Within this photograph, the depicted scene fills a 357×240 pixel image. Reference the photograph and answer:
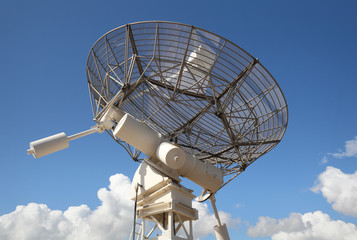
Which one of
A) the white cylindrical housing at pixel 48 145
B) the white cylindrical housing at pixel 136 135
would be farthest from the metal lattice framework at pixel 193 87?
the white cylindrical housing at pixel 48 145

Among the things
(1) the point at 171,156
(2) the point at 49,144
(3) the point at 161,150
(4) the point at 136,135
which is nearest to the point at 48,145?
(2) the point at 49,144

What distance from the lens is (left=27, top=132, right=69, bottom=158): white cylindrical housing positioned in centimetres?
1401

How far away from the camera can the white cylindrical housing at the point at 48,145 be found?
46.0ft

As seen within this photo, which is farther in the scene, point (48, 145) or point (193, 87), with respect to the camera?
point (193, 87)

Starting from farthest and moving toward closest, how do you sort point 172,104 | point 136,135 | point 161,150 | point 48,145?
point 172,104, point 136,135, point 161,150, point 48,145

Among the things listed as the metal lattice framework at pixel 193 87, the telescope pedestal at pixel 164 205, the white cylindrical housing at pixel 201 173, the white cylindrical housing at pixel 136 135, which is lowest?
the telescope pedestal at pixel 164 205

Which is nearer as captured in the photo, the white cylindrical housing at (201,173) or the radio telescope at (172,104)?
the radio telescope at (172,104)

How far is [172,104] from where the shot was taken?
2059 cm

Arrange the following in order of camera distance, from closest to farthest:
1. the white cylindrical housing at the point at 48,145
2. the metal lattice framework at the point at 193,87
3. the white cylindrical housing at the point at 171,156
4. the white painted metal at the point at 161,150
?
the white cylindrical housing at the point at 48,145, the metal lattice framework at the point at 193,87, the white cylindrical housing at the point at 171,156, the white painted metal at the point at 161,150

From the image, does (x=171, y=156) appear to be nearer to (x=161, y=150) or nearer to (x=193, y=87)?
(x=161, y=150)

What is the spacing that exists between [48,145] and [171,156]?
6628 mm

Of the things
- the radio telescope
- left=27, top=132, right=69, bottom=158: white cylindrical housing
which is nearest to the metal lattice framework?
the radio telescope

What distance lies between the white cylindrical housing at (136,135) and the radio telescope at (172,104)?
58mm

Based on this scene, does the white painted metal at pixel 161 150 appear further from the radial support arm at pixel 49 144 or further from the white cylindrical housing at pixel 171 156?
the radial support arm at pixel 49 144
